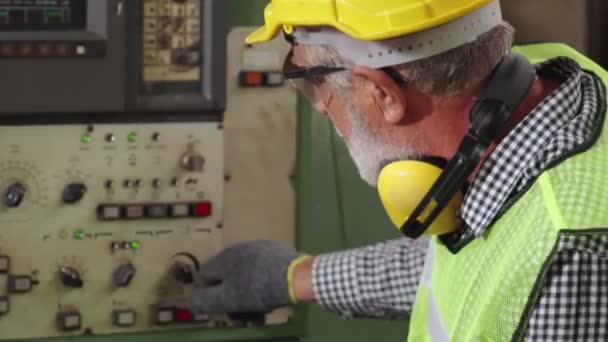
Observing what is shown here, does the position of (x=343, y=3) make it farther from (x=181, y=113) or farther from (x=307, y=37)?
(x=181, y=113)

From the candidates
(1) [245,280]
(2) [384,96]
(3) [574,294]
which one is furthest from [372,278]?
(3) [574,294]

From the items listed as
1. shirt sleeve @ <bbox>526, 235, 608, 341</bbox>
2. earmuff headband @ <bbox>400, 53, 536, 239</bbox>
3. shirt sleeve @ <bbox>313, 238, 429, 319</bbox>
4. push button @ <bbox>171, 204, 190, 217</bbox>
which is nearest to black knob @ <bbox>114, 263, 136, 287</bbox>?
push button @ <bbox>171, 204, 190, 217</bbox>

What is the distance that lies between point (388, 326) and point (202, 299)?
356mm

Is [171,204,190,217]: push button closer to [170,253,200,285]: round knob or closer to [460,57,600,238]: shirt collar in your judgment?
[170,253,200,285]: round knob

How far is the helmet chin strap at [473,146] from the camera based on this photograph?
1221 millimetres

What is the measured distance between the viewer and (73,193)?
1.70 metres

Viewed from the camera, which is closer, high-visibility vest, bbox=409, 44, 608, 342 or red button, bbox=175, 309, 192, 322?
high-visibility vest, bbox=409, 44, 608, 342

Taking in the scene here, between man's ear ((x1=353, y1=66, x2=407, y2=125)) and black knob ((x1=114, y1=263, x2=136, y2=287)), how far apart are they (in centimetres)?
60

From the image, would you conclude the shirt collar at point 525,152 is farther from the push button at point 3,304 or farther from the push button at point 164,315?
the push button at point 3,304

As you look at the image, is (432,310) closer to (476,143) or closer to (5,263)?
(476,143)

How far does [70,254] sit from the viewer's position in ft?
5.64

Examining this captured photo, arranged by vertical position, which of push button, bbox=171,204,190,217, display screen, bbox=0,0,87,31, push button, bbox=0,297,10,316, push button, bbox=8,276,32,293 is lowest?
push button, bbox=0,297,10,316

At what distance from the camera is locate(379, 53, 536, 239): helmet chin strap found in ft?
4.00

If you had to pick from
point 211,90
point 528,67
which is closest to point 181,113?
point 211,90
